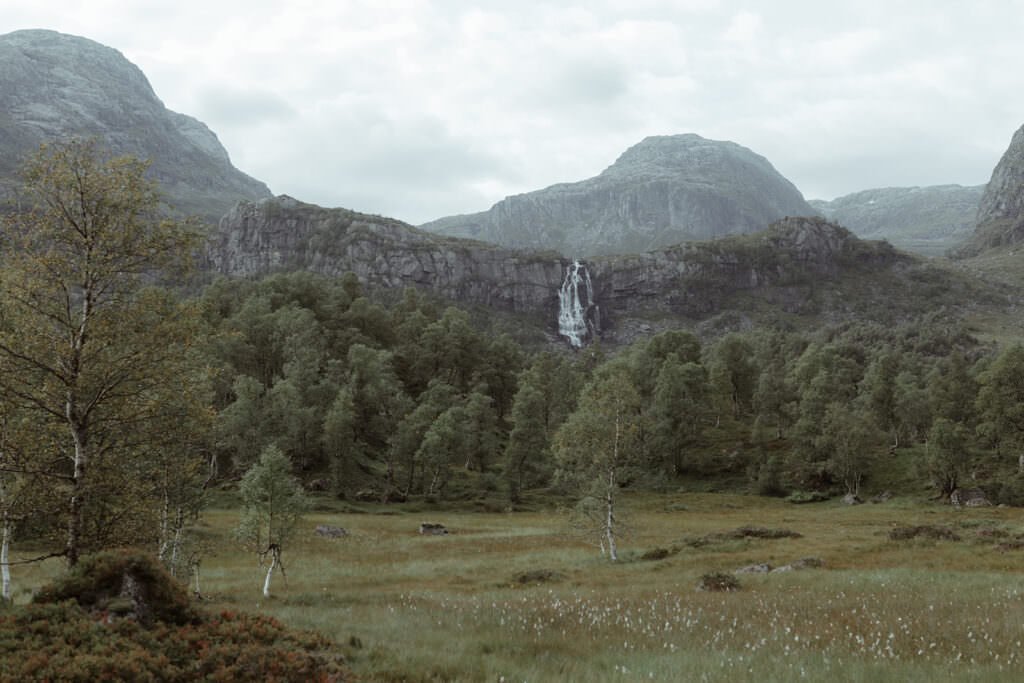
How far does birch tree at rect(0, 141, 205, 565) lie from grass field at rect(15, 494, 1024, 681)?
6.41 meters

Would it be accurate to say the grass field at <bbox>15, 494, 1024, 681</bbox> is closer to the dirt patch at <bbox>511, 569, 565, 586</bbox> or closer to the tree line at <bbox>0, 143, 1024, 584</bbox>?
the dirt patch at <bbox>511, 569, 565, 586</bbox>

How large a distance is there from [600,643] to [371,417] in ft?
257

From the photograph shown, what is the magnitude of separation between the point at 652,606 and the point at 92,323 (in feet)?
61.4

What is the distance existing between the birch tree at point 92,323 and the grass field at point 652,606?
6.41 meters

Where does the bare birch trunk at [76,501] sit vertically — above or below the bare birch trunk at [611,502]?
above

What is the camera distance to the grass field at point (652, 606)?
37.3 feet

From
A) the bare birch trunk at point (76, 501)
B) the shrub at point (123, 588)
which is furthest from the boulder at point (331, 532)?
the shrub at point (123, 588)

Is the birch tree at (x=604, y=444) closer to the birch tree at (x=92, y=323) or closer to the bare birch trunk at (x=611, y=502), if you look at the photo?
the bare birch trunk at (x=611, y=502)

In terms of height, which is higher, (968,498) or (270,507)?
(270,507)

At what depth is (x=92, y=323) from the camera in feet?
59.3

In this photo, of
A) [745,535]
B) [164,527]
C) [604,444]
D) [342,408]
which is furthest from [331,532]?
[745,535]

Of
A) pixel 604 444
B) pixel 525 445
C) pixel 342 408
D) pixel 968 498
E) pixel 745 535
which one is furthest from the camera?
pixel 525 445

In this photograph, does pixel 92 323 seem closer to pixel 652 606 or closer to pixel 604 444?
pixel 652 606

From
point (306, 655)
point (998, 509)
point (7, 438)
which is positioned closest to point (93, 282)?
point (7, 438)
